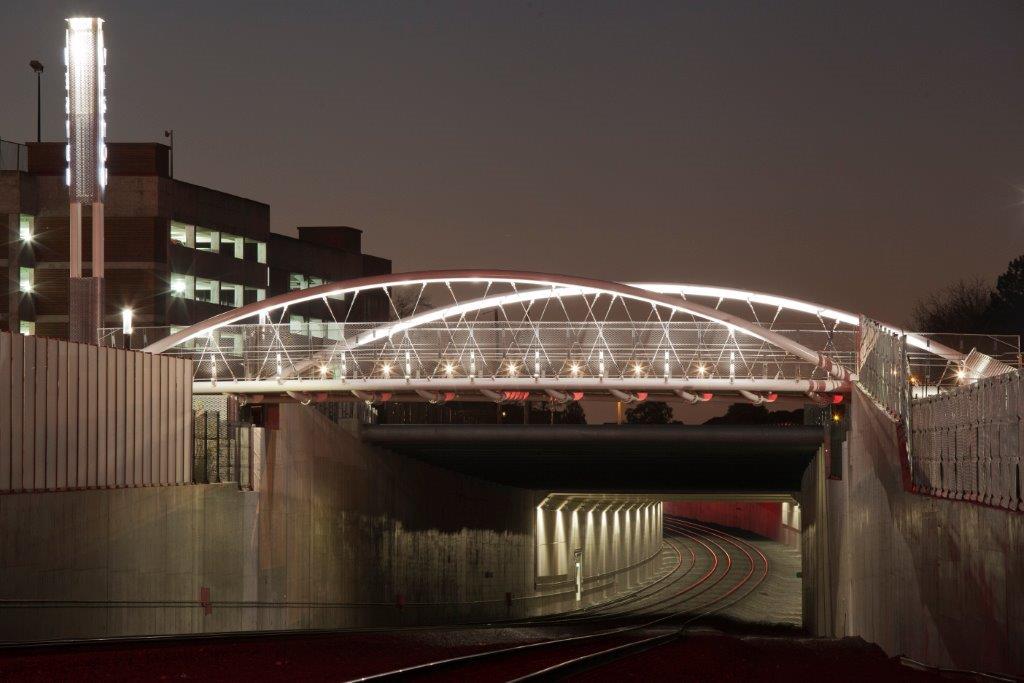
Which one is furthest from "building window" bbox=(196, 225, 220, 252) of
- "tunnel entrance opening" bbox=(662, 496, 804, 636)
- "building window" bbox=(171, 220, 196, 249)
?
"tunnel entrance opening" bbox=(662, 496, 804, 636)

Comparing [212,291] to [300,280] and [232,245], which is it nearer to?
[232,245]

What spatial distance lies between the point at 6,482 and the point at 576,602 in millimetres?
49490

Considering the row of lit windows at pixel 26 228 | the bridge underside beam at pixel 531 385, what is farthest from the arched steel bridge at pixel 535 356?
the row of lit windows at pixel 26 228

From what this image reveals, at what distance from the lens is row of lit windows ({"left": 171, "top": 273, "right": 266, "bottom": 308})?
276 ft

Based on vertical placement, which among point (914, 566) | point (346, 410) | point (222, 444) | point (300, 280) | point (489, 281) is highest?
point (300, 280)

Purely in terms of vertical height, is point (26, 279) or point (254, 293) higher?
point (254, 293)

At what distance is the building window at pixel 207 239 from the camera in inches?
3404

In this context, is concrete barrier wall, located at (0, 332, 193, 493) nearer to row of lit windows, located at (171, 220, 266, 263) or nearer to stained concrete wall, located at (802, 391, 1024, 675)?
stained concrete wall, located at (802, 391, 1024, 675)

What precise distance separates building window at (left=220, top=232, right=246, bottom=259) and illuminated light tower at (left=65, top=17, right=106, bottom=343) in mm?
54702

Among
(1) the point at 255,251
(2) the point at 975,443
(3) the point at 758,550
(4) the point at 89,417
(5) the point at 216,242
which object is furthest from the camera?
(3) the point at 758,550

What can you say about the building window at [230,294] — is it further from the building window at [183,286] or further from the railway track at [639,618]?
the railway track at [639,618]

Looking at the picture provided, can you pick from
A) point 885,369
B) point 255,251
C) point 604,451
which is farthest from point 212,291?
point 885,369

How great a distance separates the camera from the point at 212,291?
290 ft

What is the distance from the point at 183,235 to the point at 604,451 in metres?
36.2
